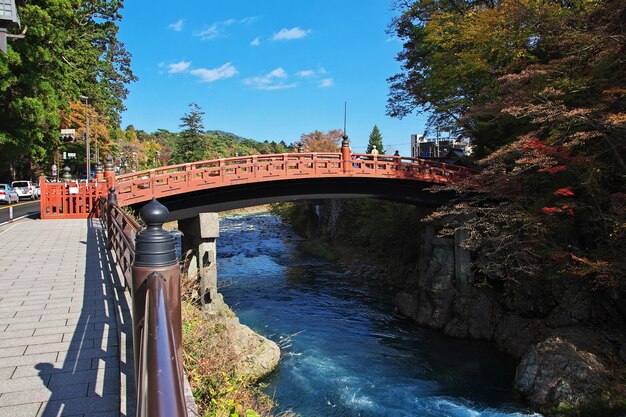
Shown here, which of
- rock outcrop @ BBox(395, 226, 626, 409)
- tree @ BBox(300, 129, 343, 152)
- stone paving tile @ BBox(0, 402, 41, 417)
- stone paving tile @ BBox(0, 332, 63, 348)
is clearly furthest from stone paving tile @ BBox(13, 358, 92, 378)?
tree @ BBox(300, 129, 343, 152)

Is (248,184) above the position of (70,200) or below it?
above

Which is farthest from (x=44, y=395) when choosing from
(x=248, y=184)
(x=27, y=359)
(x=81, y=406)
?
(x=248, y=184)

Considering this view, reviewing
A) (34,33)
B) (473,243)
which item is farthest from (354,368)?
(34,33)

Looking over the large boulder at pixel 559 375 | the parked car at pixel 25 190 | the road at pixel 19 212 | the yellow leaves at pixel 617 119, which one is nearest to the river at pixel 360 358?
the large boulder at pixel 559 375

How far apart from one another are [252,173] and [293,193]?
9.11 feet

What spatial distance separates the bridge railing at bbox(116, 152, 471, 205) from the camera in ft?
49.8

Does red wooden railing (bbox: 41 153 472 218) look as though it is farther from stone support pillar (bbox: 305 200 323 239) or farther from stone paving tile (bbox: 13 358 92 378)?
stone support pillar (bbox: 305 200 323 239)

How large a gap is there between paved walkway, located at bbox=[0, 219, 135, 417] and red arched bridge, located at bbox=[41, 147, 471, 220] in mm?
6351

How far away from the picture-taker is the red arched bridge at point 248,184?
15422mm

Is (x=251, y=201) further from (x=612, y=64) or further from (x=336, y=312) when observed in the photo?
(x=612, y=64)

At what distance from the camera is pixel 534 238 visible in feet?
49.9

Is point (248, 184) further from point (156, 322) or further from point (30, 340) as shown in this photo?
point (156, 322)

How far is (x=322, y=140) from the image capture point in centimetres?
6806

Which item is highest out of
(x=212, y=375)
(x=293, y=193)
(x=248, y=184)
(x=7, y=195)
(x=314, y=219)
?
(x=248, y=184)
